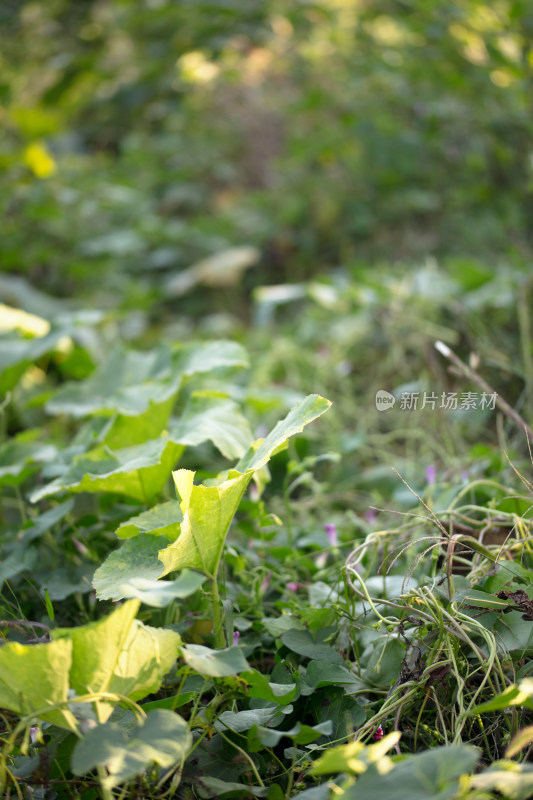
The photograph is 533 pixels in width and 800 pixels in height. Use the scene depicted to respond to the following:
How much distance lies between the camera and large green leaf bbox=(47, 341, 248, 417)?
4.03 feet

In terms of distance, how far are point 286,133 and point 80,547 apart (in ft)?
11.6

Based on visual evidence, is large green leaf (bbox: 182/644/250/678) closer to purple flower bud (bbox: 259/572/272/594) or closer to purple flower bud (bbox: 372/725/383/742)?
purple flower bud (bbox: 372/725/383/742)

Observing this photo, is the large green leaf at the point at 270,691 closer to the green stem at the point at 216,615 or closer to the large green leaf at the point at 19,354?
the green stem at the point at 216,615

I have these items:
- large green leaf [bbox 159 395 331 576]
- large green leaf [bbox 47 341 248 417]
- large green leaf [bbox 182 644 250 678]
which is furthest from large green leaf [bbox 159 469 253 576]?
large green leaf [bbox 47 341 248 417]

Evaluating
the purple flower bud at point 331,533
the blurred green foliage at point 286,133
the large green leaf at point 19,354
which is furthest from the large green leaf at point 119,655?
the blurred green foliage at point 286,133

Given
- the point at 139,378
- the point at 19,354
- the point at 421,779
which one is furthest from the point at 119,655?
the point at 19,354

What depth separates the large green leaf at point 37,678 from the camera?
57cm

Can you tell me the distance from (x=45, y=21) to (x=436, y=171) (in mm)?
1856

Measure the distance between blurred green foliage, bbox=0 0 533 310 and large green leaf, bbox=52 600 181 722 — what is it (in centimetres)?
208

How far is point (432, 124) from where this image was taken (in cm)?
300

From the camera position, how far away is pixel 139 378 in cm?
147

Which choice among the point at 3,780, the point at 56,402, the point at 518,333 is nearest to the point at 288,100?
the point at 518,333

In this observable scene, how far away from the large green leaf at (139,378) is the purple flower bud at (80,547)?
23cm

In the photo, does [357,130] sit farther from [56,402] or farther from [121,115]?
[56,402]
